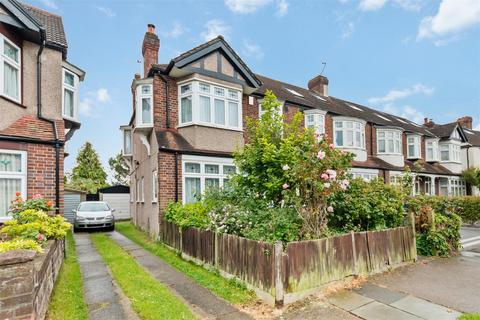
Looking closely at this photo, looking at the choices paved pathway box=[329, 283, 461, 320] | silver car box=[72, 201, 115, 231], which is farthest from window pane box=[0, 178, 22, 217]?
paved pathway box=[329, 283, 461, 320]

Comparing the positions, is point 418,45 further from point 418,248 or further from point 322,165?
point 322,165

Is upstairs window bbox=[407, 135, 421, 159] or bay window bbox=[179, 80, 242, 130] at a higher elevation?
bay window bbox=[179, 80, 242, 130]

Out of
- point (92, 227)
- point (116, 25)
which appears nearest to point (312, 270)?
point (116, 25)

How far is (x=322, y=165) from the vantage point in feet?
20.9

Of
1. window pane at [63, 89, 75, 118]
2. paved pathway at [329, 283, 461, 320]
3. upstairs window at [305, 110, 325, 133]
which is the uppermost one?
upstairs window at [305, 110, 325, 133]

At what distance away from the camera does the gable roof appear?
435 inches

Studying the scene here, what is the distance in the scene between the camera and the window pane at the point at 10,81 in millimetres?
7719

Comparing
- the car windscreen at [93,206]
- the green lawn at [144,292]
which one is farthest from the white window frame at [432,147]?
the green lawn at [144,292]

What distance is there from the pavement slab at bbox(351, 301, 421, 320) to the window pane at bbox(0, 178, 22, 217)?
8.60 metres

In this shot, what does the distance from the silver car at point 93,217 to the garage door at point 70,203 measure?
5.74 m

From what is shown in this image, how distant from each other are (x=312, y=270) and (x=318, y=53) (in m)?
20.1

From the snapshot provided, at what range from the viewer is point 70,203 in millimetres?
19797

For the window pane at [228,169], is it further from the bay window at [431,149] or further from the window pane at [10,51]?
the bay window at [431,149]

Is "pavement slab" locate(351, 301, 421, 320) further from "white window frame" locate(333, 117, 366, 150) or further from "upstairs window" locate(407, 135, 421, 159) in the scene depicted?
"upstairs window" locate(407, 135, 421, 159)
